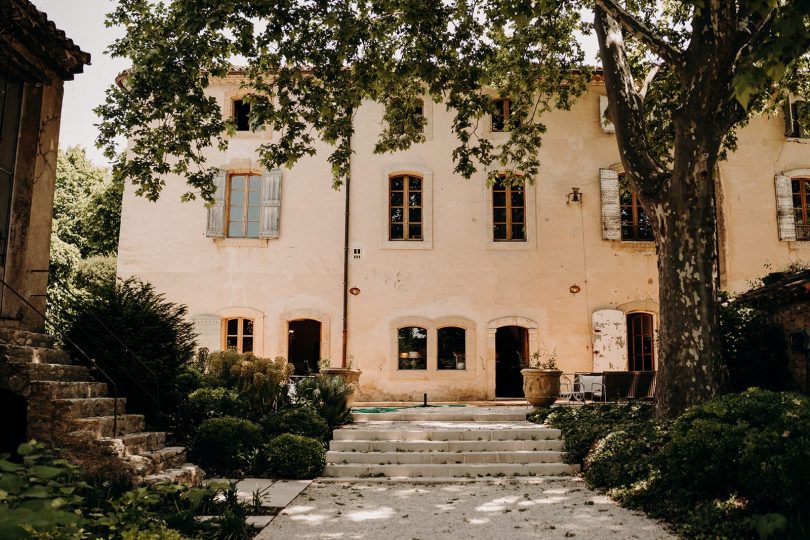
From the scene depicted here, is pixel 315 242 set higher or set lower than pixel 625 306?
higher

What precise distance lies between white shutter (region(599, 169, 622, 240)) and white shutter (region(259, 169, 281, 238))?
789cm

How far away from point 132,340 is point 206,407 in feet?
4.70

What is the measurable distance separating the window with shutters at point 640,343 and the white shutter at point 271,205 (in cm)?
886

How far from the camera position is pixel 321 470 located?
29.0ft

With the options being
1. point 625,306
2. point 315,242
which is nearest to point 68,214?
point 315,242

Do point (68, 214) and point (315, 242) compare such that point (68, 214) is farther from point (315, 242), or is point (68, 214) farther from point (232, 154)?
point (315, 242)

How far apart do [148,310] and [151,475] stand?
2549 millimetres

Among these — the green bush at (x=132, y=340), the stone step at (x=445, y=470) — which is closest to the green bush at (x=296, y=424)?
the stone step at (x=445, y=470)

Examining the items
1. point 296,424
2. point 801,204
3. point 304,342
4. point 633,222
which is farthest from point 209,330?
point 801,204

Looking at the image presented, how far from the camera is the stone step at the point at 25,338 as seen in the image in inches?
283

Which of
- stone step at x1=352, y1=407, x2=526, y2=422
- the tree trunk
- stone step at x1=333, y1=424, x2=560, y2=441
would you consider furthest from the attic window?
the tree trunk

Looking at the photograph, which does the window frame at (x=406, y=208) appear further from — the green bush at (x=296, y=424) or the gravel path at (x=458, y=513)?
the gravel path at (x=458, y=513)

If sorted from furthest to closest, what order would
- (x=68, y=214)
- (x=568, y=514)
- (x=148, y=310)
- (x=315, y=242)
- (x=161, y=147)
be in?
(x=68, y=214) → (x=315, y=242) → (x=161, y=147) → (x=148, y=310) → (x=568, y=514)

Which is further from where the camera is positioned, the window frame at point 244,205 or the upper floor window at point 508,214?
the upper floor window at point 508,214
